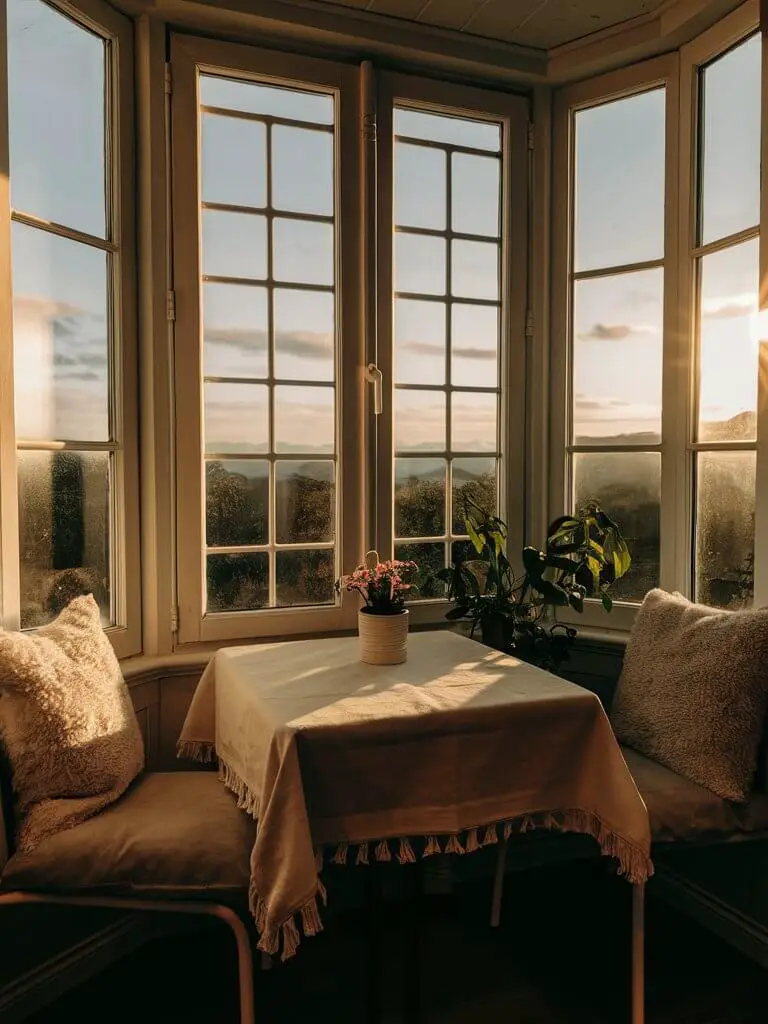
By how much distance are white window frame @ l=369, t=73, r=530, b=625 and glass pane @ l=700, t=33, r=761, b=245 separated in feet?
2.17

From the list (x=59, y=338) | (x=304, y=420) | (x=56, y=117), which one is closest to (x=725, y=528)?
(x=304, y=420)

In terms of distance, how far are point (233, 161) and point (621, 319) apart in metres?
1.50

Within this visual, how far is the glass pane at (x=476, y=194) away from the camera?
3.14 m

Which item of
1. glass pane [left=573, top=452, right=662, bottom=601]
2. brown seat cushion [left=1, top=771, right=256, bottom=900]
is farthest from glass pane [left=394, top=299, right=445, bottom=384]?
brown seat cushion [left=1, top=771, right=256, bottom=900]

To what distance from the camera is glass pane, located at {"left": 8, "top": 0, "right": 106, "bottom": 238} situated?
2.35 m

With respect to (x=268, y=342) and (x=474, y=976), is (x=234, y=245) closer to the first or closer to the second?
(x=268, y=342)

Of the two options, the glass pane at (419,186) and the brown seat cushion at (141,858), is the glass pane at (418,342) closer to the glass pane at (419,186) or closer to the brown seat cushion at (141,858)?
the glass pane at (419,186)

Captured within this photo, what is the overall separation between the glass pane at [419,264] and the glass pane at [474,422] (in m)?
0.41

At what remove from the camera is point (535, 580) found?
9.29 feet

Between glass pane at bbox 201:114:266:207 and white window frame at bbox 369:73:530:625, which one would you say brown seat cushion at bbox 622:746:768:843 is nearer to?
white window frame at bbox 369:73:530:625

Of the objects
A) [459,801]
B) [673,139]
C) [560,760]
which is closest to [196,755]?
[459,801]

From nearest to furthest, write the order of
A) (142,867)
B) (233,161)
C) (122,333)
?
1. (142,867)
2. (122,333)
3. (233,161)

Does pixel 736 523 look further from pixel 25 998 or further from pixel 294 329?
pixel 25 998

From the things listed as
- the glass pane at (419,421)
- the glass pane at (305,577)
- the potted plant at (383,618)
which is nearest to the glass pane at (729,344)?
the glass pane at (419,421)
